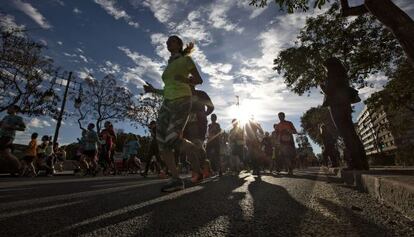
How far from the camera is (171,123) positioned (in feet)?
13.8

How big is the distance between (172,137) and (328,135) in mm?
10413

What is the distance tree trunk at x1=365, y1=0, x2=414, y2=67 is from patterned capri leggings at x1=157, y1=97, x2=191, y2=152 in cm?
271

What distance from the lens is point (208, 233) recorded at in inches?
74.3

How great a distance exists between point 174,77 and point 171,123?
0.66 m

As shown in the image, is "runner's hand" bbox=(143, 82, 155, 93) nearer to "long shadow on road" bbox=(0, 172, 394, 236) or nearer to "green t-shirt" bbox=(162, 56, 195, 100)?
"green t-shirt" bbox=(162, 56, 195, 100)

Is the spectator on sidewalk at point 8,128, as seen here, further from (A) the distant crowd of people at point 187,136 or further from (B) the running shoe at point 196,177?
(B) the running shoe at point 196,177

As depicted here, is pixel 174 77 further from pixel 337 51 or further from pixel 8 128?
pixel 337 51

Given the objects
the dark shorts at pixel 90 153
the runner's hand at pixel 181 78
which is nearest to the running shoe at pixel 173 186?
the runner's hand at pixel 181 78

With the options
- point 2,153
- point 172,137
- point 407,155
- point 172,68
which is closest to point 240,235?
point 172,137

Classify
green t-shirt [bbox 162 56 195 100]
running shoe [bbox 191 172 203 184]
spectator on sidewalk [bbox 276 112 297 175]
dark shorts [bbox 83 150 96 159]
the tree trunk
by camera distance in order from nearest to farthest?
1. the tree trunk
2. green t-shirt [bbox 162 56 195 100]
3. running shoe [bbox 191 172 203 184]
4. spectator on sidewalk [bbox 276 112 297 175]
5. dark shorts [bbox 83 150 96 159]

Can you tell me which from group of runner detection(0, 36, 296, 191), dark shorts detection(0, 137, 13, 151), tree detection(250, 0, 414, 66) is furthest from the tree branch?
dark shorts detection(0, 137, 13, 151)

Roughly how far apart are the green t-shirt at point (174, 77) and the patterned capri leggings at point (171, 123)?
84 mm

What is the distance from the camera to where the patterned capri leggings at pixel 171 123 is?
417cm

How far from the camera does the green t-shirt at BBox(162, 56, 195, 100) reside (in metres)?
4.33
